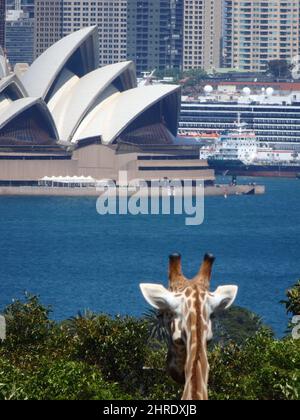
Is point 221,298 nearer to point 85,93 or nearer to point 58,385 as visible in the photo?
point 58,385

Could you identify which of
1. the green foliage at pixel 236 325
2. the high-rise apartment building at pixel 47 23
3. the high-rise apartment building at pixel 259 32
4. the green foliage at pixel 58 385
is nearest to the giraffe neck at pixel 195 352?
the green foliage at pixel 58 385

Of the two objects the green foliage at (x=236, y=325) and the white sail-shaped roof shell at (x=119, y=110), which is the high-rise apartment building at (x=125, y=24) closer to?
the white sail-shaped roof shell at (x=119, y=110)

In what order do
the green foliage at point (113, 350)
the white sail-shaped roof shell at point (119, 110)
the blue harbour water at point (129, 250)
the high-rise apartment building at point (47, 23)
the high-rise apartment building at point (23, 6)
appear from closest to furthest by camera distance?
the green foliage at point (113, 350), the blue harbour water at point (129, 250), the white sail-shaped roof shell at point (119, 110), the high-rise apartment building at point (47, 23), the high-rise apartment building at point (23, 6)

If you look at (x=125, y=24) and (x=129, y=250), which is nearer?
(x=129, y=250)

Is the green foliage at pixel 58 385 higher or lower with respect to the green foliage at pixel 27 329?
lower

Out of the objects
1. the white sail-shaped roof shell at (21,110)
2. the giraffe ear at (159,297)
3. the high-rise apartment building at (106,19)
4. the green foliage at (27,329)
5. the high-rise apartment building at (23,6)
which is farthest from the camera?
the high-rise apartment building at (23,6)

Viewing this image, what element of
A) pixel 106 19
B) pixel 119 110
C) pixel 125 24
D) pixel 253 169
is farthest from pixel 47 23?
pixel 119 110
